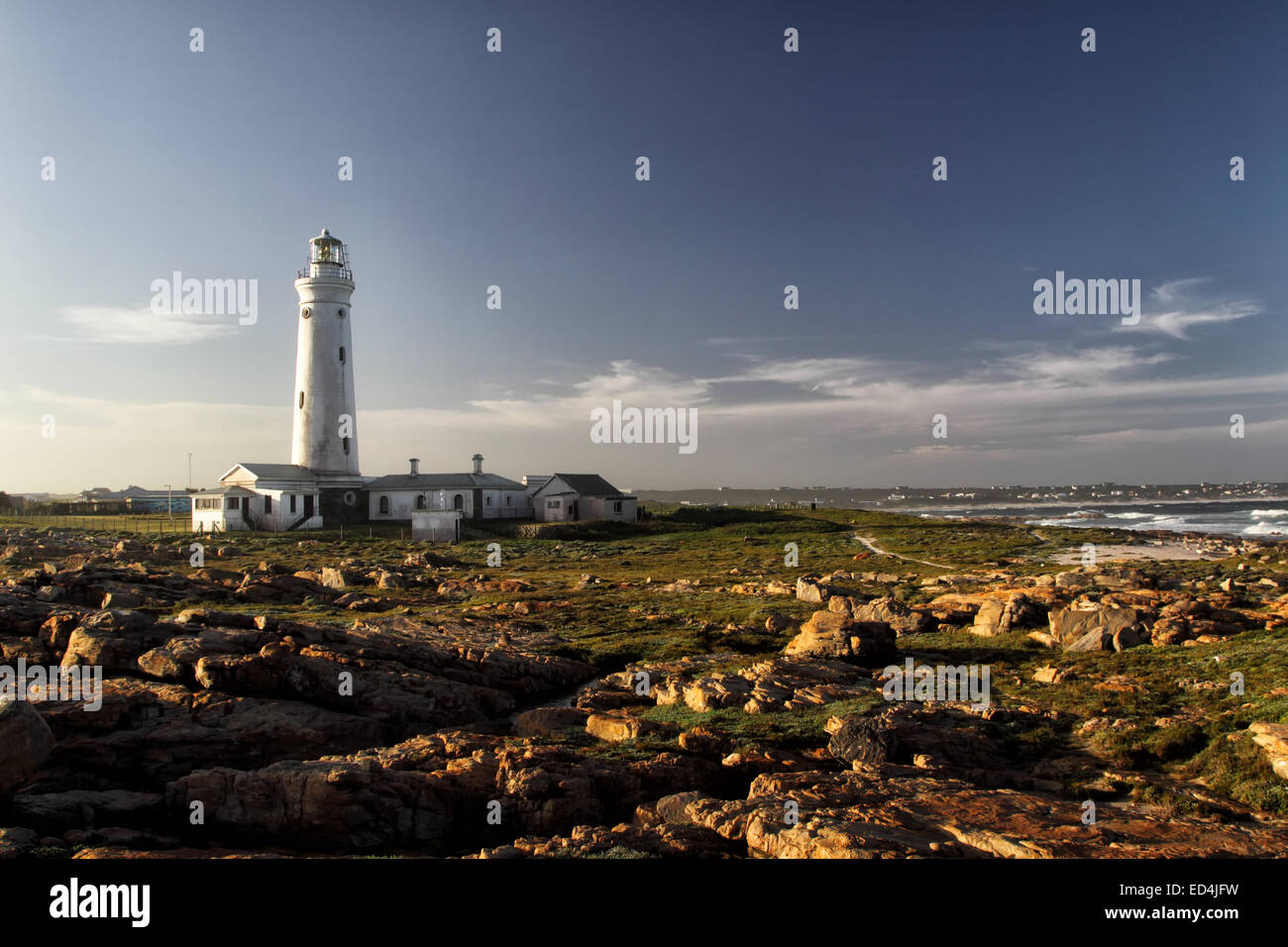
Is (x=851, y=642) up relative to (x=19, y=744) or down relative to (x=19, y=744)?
down

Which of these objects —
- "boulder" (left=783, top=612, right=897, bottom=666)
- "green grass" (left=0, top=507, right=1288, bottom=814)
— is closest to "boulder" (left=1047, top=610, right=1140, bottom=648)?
"green grass" (left=0, top=507, right=1288, bottom=814)

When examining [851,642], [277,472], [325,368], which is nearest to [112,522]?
[277,472]

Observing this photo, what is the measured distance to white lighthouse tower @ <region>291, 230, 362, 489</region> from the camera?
59062 millimetres

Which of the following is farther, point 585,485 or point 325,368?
point 585,485

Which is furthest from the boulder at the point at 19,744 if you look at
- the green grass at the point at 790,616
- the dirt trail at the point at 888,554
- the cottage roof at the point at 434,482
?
the cottage roof at the point at 434,482

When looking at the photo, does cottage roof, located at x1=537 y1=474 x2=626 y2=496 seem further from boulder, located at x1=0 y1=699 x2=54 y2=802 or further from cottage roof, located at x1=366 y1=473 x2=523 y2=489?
boulder, located at x1=0 y1=699 x2=54 y2=802

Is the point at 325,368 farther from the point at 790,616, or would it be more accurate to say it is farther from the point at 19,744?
the point at 19,744

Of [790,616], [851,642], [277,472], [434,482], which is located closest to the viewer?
[851,642]

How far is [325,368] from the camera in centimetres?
5903

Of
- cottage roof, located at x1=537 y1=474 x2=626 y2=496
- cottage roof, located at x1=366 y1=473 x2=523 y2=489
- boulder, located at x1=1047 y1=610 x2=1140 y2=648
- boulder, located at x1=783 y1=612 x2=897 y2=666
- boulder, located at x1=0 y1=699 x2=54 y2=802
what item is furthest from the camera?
cottage roof, located at x1=537 y1=474 x2=626 y2=496

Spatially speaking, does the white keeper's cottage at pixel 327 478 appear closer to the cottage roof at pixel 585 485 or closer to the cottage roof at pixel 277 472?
the cottage roof at pixel 277 472
